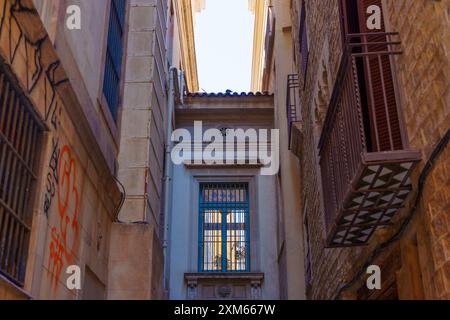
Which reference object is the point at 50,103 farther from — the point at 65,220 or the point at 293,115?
the point at 293,115

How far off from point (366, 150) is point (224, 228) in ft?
43.9

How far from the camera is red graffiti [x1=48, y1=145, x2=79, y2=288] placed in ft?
22.5

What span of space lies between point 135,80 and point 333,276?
6091 mm

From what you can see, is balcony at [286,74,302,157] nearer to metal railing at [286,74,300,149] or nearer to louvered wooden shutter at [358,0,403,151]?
metal railing at [286,74,300,149]

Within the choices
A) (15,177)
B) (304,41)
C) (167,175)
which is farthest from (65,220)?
(167,175)

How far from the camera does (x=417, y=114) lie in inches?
226

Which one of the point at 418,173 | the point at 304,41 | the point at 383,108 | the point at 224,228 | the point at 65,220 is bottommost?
the point at 418,173

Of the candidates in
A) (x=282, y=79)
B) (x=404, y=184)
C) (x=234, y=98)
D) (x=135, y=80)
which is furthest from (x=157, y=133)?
(x=404, y=184)

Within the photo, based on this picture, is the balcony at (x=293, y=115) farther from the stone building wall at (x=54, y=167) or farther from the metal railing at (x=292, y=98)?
the stone building wall at (x=54, y=167)

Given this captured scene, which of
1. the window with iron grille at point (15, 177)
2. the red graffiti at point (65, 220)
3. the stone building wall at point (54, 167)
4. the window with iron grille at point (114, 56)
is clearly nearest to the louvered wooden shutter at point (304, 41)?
the window with iron grille at point (114, 56)

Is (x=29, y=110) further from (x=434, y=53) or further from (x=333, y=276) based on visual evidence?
(x=333, y=276)

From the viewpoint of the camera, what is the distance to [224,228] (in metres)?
19.5

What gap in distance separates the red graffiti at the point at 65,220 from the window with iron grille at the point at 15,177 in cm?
78

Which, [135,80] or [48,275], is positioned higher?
[135,80]
